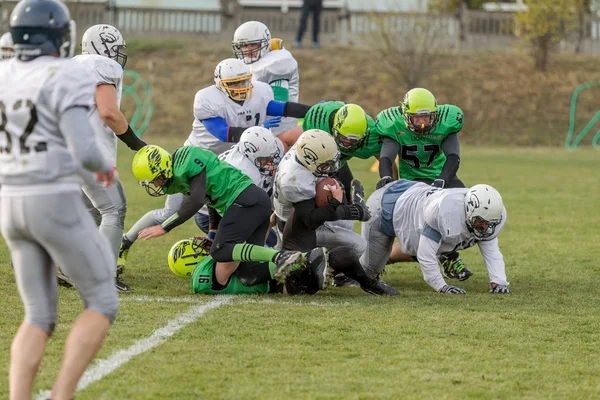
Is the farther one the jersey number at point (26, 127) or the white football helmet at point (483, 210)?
the white football helmet at point (483, 210)

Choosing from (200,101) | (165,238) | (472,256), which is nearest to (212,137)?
(200,101)

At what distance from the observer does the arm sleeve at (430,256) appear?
6.97 metres

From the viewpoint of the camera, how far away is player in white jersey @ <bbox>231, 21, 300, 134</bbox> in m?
9.07

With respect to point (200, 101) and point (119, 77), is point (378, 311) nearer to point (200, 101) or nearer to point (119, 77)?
point (119, 77)

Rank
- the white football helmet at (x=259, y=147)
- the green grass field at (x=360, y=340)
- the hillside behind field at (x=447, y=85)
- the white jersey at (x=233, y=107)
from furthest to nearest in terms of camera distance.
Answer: the hillside behind field at (x=447, y=85), the white jersey at (x=233, y=107), the white football helmet at (x=259, y=147), the green grass field at (x=360, y=340)

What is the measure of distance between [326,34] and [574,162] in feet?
38.9

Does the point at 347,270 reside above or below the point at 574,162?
above

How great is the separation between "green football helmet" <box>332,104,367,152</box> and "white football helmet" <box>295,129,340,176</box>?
762mm

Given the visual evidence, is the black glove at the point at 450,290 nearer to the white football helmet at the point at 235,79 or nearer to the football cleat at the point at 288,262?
the football cleat at the point at 288,262

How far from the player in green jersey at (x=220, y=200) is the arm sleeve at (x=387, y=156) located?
127 centimetres

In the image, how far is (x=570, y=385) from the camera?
4641 mm

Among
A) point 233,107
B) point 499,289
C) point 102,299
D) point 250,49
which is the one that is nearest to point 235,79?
point 233,107

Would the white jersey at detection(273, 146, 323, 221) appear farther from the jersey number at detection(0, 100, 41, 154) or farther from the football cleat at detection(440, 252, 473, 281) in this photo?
the jersey number at detection(0, 100, 41, 154)

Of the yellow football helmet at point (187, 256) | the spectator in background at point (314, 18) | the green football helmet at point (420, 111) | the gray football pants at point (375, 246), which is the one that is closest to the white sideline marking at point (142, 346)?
the yellow football helmet at point (187, 256)
